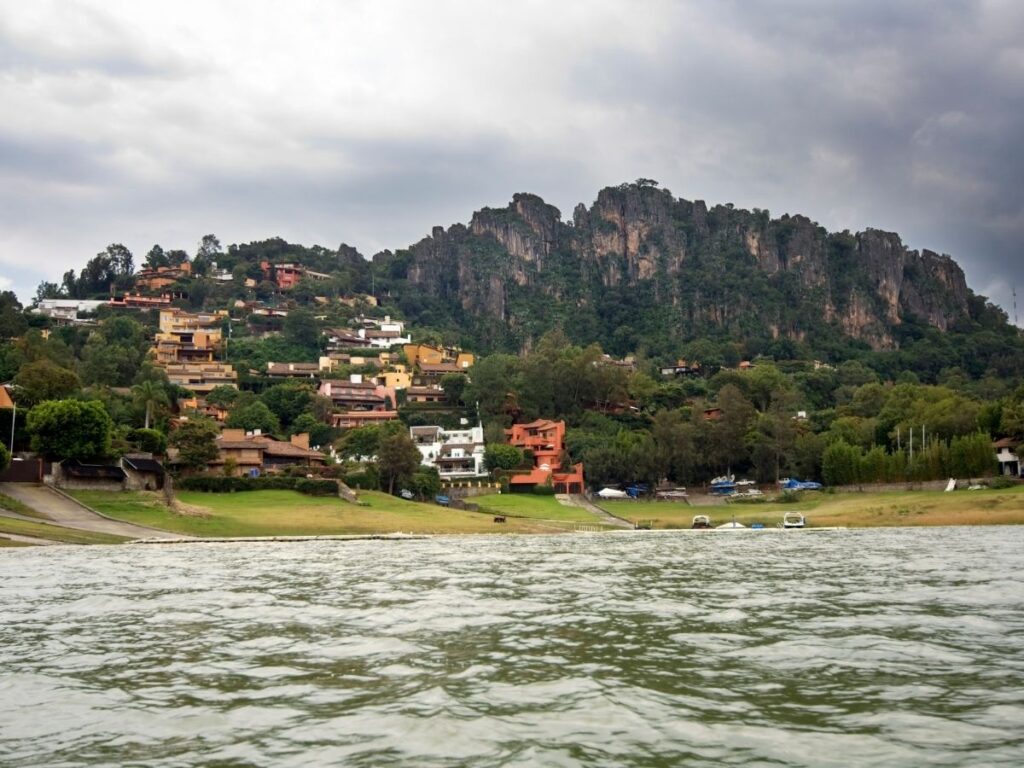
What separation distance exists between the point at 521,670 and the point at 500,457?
102727 millimetres

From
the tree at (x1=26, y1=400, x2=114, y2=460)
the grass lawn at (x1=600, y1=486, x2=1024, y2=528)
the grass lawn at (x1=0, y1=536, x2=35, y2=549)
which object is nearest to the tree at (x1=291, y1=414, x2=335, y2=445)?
the grass lawn at (x1=600, y1=486, x2=1024, y2=528)

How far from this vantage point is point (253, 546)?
5456cm

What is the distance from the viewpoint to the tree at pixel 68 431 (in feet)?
238

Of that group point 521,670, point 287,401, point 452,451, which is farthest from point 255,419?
point 521,670

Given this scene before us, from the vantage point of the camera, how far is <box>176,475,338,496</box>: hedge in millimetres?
82250

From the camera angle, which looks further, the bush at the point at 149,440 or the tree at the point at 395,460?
the tree at the point at 395,460

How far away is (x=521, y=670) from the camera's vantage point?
14.8m

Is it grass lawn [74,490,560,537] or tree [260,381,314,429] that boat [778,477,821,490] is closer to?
grass lawn [74,490,560,537]

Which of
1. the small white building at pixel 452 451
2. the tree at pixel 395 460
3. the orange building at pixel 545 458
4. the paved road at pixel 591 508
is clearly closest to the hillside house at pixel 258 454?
the tree at pixel 395 460

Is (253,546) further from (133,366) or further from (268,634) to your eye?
(133,366)

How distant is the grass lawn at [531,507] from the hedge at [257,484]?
1672 centimetres

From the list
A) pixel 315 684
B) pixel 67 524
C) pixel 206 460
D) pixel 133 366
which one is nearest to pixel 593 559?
pixel 315 684

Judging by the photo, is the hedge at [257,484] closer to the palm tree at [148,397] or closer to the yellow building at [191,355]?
the palm tree at [148,397]

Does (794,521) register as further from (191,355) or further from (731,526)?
(191,355)
